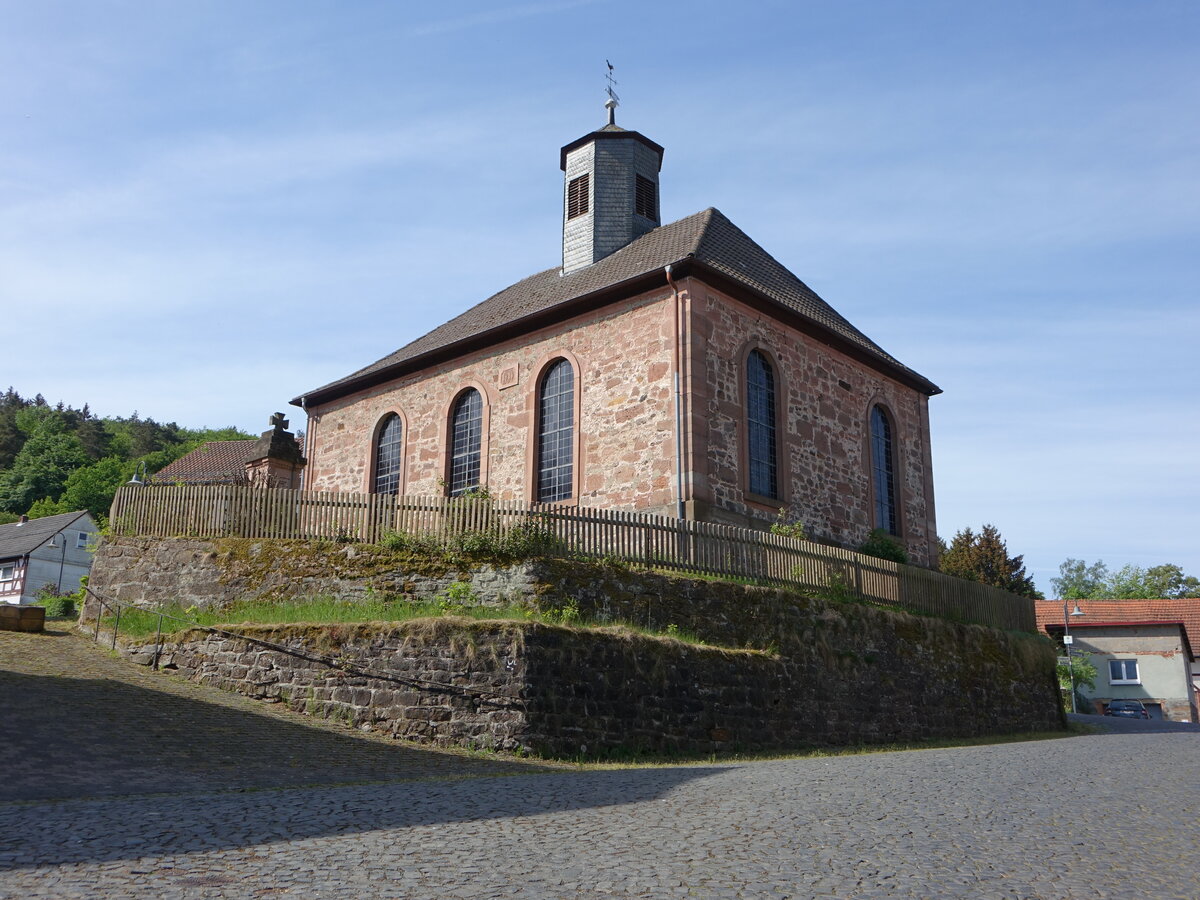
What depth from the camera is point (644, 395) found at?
20406 millimetres

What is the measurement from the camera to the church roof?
69.5ft

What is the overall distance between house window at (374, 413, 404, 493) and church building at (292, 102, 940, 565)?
0.17ft

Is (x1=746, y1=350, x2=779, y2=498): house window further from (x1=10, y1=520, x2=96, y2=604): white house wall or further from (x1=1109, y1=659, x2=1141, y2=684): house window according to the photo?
(x1=10, y1=520, x2=96, y2=604): white house wall

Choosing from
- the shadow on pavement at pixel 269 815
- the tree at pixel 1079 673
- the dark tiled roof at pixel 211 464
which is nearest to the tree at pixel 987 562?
the tree at pixel 1079 673

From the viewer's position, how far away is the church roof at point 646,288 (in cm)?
2119

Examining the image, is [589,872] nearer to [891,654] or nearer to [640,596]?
[640,596]

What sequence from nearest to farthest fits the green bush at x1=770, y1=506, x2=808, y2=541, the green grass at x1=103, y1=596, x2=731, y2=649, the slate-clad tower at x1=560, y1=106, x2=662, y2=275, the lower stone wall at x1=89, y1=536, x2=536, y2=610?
the green grass at x1=103, y1=596, x2=731, y2=649
the lower stone wall at x1=89, y1=536, x2=536, y2=610
the green bush at x1=770, y1=506, x2=808, y2=541
the slate-clad tower at x1=560, y1=106, x2=662, y2=275

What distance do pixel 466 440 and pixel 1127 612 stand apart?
130 ft

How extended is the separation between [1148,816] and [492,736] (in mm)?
7034

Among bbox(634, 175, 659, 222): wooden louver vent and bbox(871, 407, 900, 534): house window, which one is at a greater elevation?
bbox(634, 175, 659, 222): wooden louver vent

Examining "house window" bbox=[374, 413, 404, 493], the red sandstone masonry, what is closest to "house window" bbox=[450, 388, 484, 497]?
the red sandstone masonry

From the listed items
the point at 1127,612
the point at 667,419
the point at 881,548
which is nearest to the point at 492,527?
the point at 667,419

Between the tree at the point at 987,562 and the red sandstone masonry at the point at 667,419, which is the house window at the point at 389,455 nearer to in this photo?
the red sandstone masonry at the point at 667,419

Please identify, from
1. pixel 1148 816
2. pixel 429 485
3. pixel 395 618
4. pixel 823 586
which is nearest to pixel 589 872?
pixel 1148 816
